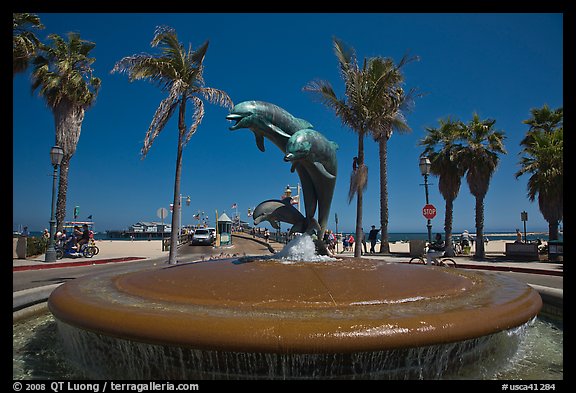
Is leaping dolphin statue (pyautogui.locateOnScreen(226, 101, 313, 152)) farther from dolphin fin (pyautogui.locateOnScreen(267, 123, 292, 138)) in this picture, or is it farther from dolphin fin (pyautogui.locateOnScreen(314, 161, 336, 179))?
dolphin fin (pyautogui.locateOnScreen(314, 161, 336, 179))

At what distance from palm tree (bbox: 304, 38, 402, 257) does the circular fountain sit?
867 centimetres

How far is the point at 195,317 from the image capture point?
10.9 ft

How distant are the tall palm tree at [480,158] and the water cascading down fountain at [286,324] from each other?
1855cm

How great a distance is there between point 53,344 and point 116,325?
94.4 inches

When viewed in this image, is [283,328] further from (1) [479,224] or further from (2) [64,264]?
(1) [479,224]

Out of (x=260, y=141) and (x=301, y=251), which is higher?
(x=260, y=141)

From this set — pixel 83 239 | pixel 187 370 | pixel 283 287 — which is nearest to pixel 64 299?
pixel 187 370

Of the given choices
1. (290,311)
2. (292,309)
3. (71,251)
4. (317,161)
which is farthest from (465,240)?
(290,311)

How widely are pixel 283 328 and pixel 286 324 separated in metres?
0.05

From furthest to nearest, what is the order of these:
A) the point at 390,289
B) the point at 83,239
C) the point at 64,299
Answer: the point at 83,239 < the point at 390,289 < the point at 64,299

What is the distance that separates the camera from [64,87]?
72.8ft

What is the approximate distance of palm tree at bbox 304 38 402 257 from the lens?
1327 centimetres

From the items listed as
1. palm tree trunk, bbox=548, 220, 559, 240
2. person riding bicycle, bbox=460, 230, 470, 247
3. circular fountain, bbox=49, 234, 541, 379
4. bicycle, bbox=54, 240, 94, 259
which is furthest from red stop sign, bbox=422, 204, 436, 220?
bicycle, bbox=54, 240, 94, 259
